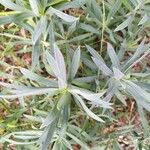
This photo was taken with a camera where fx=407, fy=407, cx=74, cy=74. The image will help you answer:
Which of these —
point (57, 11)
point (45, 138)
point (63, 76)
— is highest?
point (57, 11)

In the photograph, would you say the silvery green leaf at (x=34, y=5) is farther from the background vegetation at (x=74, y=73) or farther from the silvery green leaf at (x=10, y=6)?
the silvery green leaf at (x=10, y=6)

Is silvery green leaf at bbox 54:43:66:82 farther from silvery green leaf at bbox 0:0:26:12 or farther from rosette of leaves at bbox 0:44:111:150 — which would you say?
silvery green leaf at bbox 0:0:26:12

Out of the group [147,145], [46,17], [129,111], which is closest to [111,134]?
[147,145]

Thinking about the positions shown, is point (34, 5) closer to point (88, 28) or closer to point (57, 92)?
point (57, 92)

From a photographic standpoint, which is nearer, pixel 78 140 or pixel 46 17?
pixel 46 17

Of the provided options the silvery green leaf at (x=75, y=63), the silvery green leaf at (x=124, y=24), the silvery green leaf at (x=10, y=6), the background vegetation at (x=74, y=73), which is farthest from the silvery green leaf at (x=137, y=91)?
the silvery green leaf at (x=10, y=6)

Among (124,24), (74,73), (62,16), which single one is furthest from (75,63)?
(124,24)

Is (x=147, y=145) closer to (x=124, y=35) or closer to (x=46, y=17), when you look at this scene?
(x=124, y=35)

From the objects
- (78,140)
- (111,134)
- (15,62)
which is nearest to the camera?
(78,140)
